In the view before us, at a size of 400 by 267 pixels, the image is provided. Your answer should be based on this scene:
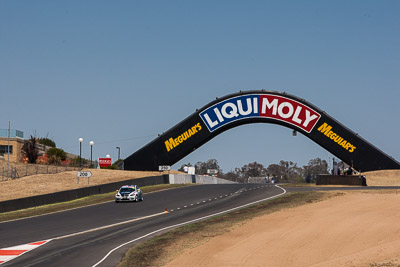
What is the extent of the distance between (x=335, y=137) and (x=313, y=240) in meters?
41.0

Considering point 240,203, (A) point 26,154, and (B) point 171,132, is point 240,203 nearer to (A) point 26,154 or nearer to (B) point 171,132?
(B) point 171,132

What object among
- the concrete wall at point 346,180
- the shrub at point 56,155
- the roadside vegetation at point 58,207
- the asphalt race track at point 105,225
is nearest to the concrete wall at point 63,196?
the roadside vegetation at point 58,207

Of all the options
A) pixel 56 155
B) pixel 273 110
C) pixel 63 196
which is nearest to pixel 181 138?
pixel 273 110

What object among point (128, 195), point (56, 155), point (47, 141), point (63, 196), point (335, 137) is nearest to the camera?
point (128, 195)

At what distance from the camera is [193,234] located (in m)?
28.8

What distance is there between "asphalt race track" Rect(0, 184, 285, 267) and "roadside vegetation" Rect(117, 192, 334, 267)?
753mm

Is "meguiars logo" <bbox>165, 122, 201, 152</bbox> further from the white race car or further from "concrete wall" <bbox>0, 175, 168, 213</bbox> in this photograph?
the white race car

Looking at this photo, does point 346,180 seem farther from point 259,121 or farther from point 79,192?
point 79,192

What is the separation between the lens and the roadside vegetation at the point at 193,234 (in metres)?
23.2

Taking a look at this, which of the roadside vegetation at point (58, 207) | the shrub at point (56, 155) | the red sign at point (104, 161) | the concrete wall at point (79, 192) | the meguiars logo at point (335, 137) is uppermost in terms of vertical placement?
the shrub at point (56, 155)

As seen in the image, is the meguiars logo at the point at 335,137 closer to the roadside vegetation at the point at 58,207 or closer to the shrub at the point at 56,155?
the roadside vegetation at the point at 58,207

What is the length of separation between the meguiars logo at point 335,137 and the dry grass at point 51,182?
18.6m

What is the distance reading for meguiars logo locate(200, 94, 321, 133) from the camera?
215 ft

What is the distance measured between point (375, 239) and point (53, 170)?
59116 mm
